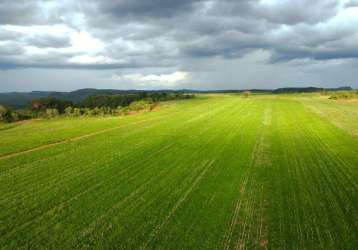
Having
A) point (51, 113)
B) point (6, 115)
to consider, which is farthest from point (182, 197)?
point (51, 113)

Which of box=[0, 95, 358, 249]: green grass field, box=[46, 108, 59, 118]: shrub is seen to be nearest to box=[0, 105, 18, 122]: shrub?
box=[46, 108, 59, 118]: shrub

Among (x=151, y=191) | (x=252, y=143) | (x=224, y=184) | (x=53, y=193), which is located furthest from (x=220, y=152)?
(x=53, y=193)

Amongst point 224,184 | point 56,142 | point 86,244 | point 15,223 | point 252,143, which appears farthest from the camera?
point 56,142

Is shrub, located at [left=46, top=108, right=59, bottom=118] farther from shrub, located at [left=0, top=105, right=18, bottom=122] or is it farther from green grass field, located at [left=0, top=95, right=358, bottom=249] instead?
green grass field, located at [left=0, top=95, right=358, bottom=249]

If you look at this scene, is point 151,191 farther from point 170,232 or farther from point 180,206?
point 170,232

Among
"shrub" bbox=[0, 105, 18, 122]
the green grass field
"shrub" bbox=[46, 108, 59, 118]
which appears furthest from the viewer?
"shrub" bbox=[46, 108, 59, 118]

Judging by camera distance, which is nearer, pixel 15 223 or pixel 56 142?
pixel 15 223

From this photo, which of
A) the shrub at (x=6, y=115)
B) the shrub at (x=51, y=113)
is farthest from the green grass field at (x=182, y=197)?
the shrub at (x=51, y=113)

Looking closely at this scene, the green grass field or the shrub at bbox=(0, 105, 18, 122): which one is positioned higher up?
the green grass field

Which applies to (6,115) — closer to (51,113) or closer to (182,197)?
(51,113)
